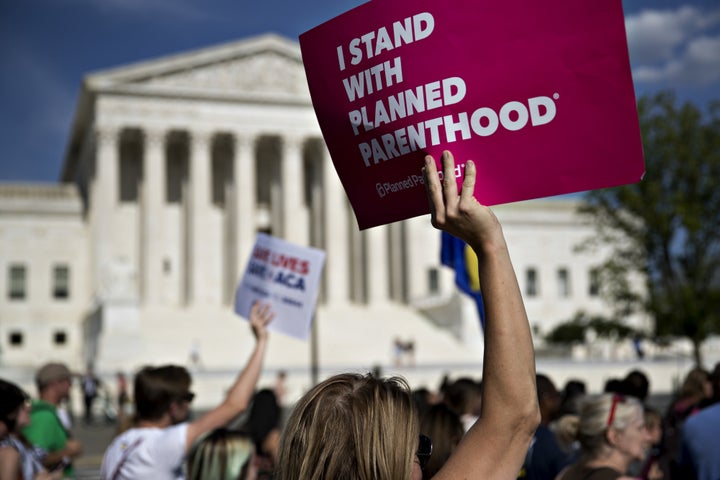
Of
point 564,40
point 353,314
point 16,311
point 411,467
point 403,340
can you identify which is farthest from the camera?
point 16,311

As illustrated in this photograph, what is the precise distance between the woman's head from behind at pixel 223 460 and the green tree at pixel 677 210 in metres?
24.9

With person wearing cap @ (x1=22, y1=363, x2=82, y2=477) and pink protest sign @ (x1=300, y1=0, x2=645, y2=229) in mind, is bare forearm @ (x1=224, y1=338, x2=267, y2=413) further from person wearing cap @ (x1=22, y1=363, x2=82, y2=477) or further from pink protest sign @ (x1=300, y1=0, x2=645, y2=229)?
person wearing cap @ (x1=22, y1=363, x2=82, y2=477)

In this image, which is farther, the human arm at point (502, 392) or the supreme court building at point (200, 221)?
the supreme court building at point (200, 221)

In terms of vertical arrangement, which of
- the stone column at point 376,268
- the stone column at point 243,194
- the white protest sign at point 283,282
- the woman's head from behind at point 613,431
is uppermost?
the stone column at point 243,194

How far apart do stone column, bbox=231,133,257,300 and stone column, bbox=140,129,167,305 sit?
420 centimetres

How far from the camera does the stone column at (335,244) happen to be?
5428cm

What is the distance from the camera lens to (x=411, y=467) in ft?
7.70

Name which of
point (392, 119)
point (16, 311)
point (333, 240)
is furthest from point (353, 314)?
point (392, 119)

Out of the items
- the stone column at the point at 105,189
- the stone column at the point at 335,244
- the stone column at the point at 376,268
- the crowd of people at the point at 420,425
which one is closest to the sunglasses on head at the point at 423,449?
the crowd of people at the point at 420,425

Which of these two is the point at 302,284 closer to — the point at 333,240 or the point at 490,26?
the point at 490,26

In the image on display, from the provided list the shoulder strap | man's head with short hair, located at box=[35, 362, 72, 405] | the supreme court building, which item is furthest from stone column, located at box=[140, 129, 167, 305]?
the shoulder strap

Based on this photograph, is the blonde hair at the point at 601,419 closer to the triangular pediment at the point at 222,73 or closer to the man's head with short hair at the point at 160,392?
the man's head with short hair at the point at 160,392

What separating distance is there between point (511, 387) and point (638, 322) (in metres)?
63.0

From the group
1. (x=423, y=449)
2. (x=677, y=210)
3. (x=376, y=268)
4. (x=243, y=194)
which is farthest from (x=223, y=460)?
(x=376, y=268)
